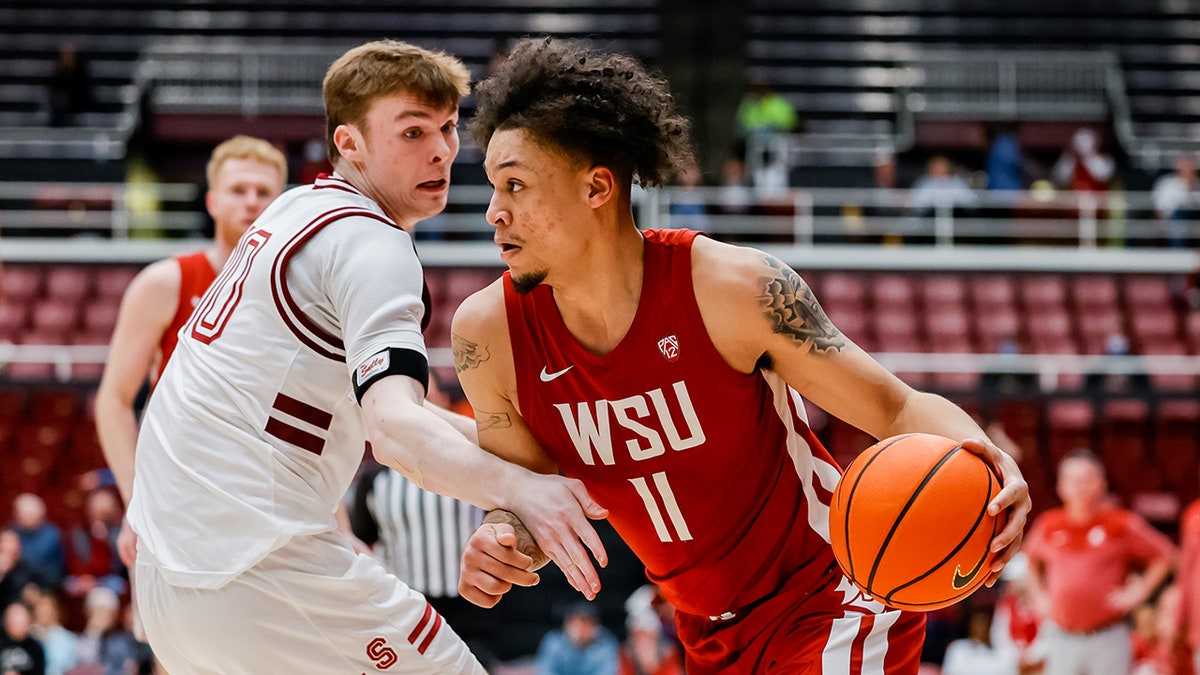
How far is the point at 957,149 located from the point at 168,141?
1008 centimetres

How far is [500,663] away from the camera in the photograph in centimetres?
1071

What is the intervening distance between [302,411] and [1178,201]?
14.4 meters

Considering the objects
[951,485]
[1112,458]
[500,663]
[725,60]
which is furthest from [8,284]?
[951,485]

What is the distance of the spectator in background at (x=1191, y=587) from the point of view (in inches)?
321

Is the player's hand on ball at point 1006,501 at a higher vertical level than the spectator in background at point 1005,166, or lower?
higher

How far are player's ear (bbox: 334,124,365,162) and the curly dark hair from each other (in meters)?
0.29

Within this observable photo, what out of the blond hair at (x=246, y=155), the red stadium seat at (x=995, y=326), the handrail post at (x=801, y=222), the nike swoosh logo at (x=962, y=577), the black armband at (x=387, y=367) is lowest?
the red stadium seat at (x=995, y=326)

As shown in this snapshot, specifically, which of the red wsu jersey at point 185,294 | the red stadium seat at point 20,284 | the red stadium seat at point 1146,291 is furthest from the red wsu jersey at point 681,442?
the red stadium seat at point 20,284

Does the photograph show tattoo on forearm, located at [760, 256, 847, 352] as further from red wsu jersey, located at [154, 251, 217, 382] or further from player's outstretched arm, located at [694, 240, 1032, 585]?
red wsu jersey, located at [154, 251, 217, 382]

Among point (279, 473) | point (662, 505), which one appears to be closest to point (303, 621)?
point (279, 473)

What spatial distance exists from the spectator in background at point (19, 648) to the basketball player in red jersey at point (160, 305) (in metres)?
4.50

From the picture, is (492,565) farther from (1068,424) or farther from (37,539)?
(1068,424)

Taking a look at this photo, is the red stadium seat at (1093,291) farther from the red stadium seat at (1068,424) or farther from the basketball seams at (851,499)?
the basketball seams at (851,499)

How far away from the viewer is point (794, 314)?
325 cm
